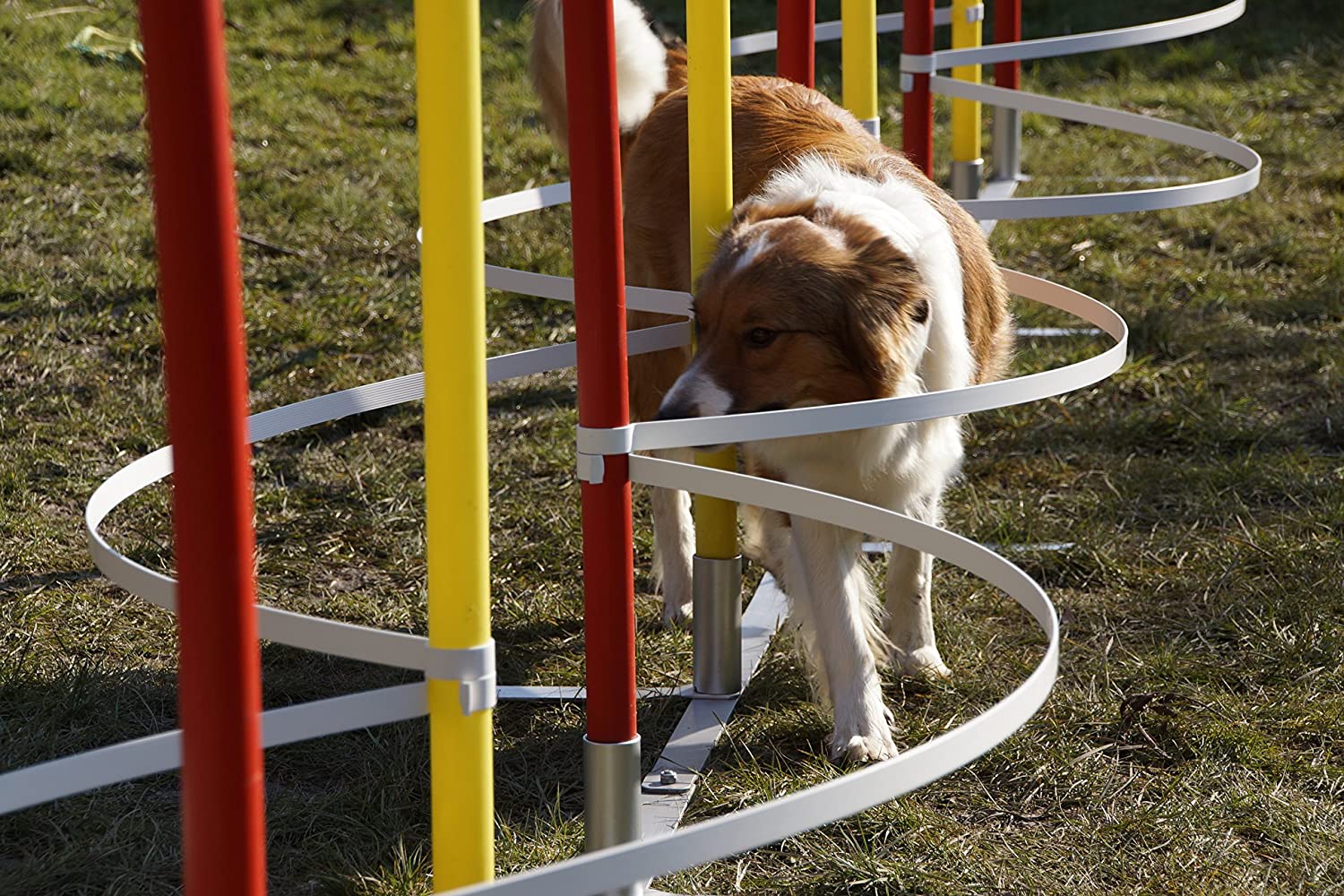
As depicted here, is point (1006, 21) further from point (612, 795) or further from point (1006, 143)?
point (612, 795)

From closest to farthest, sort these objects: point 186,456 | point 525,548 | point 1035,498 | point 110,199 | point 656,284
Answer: point 186,456
point 656,284
point 525,548
point 1035,498
point 110,199

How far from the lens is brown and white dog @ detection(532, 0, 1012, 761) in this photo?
9.44 feet

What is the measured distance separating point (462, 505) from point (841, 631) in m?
1.51

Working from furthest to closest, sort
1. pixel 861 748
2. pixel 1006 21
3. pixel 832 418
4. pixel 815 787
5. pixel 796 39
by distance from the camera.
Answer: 1. pixel 1006 21
2. pixel 796 39
3. pixel 861 748
4. pixel 832 418
5. pixel 815 787

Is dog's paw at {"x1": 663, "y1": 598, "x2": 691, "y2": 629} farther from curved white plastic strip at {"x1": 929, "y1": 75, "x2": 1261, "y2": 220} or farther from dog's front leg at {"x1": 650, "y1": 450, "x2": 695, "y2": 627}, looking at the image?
curved white plastic strip at {"x1": 929, "y1": 75, "x2": 1261, "y2": 220}

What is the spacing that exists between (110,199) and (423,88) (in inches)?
204

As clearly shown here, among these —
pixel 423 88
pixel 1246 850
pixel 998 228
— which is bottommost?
pixel 1246 850

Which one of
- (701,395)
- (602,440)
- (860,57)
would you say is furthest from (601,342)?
(860,57)

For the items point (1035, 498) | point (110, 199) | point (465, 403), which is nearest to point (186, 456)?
point (465, 403)

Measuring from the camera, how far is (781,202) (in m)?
3.12

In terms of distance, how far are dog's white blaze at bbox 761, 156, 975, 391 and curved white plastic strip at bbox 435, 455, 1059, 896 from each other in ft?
2.72

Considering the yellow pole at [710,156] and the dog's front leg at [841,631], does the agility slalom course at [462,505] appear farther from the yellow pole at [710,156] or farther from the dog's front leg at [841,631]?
the dog's front leg at [841,631]

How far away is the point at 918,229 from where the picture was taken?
10.1 feet

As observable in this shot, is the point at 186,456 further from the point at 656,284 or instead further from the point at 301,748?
the point at 656,284
